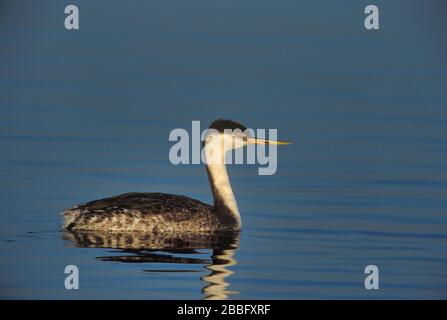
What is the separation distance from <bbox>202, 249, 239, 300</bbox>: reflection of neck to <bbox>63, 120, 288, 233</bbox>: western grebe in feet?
3.26

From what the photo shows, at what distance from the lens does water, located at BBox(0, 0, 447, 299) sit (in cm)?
1355

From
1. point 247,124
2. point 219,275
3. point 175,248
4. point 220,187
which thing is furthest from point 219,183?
point 247,124

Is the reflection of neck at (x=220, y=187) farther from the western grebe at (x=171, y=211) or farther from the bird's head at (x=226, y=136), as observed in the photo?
the bird's head at (x=226, y=136)

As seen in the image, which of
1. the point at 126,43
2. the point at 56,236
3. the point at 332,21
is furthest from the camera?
the point at 332,21

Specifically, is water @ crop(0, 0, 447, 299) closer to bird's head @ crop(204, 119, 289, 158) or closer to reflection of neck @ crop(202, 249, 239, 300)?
reflection of neck @ crop(202, 249, 239, 300)

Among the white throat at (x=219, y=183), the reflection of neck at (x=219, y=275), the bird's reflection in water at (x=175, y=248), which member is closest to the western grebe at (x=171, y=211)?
the white throat at (x=219, y=183)

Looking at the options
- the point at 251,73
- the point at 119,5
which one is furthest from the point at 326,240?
the point at 119,5

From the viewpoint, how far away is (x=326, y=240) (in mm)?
15062

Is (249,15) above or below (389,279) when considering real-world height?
above

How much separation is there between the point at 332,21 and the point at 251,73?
16.0ft

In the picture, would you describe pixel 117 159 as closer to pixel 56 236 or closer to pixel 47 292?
pixel 56 236

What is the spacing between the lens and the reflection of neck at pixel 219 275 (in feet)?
41.7

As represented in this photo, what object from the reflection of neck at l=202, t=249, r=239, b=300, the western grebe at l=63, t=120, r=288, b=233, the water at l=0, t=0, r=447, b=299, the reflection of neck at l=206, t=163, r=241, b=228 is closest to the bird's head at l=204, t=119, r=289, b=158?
the western grebe at l=63, t=120, r=288, b=233

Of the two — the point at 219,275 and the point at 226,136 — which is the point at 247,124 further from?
the point at 219,275
